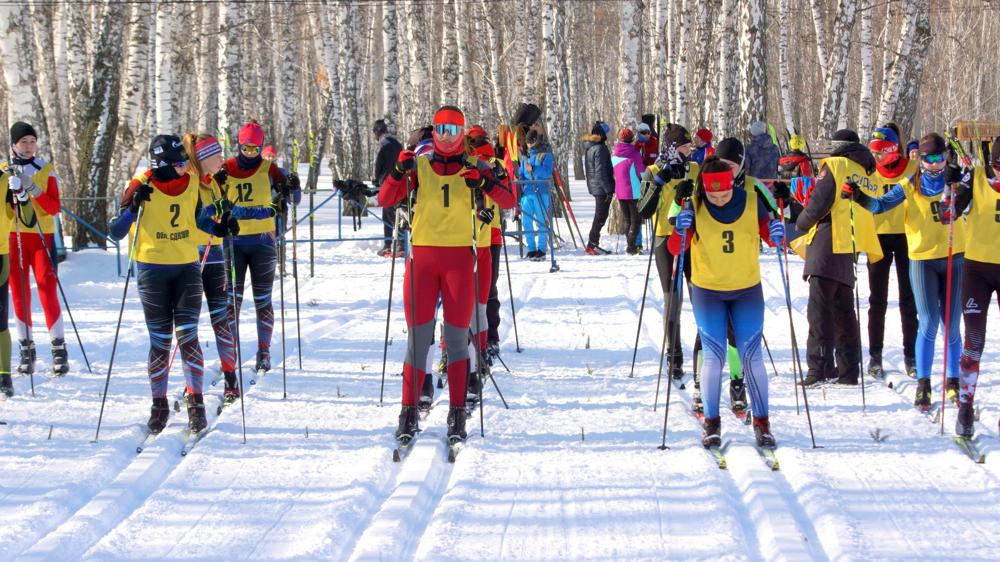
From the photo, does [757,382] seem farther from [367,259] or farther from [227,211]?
[367,259]

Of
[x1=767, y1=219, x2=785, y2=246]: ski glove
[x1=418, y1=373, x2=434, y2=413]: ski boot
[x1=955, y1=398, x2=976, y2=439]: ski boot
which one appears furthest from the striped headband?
[x1=955, y1=398, x2=976, y2=439]: ski boot

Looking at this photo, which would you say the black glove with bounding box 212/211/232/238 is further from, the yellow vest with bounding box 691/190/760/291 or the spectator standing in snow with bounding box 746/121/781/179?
the spectator standing in snow with bounding box 746/121/781/179

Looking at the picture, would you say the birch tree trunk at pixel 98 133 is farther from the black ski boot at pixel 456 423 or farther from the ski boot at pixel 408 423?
the black ski boot at pixel 456 423

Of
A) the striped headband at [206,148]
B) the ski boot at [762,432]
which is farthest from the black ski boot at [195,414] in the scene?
the ski boot at [762,432]

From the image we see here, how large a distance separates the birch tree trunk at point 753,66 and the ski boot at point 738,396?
1111 centimetres

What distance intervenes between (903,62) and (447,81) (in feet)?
27.0

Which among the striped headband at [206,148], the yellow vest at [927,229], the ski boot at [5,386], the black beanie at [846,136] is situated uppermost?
the black beanie at [846,136]

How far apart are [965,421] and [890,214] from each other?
2.23 m

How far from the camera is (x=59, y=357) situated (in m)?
9.05

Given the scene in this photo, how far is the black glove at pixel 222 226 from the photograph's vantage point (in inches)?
287

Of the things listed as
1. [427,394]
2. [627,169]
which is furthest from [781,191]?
[627,169]

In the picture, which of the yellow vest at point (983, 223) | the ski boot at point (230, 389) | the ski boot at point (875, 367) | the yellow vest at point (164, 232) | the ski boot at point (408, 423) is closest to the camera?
the yellow vest at point (983, 223)

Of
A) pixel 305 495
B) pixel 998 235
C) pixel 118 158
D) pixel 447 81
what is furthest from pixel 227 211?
pixel 447 81

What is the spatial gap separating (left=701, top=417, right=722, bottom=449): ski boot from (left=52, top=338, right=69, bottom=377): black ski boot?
17.8 feet
